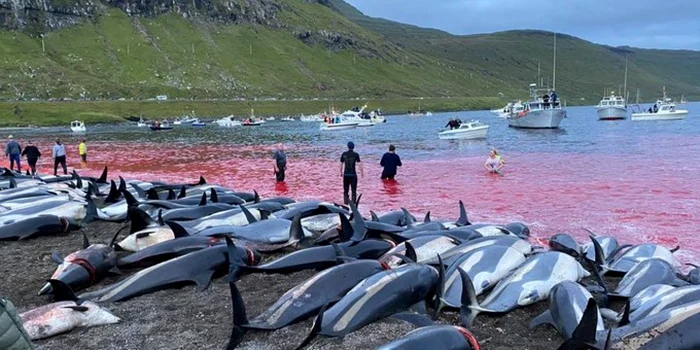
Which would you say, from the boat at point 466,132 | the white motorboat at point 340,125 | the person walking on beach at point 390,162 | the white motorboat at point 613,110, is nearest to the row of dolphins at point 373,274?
the person walking on beach at point 390,162

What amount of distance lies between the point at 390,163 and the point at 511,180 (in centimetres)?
757

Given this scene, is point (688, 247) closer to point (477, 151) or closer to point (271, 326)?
point (271, 326)

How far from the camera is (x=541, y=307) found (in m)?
9.08

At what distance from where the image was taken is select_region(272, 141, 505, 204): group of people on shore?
22641 mm

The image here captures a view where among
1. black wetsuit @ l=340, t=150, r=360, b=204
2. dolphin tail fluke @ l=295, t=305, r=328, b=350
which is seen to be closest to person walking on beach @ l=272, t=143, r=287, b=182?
black wetsuit @ l=340, t=150, r=360, b=204

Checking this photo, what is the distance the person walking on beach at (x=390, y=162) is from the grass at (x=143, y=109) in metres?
98.3

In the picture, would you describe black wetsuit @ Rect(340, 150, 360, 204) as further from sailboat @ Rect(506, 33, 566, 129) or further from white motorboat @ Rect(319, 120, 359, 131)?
white motorboat @ Rect(319, 120, 359, 131)

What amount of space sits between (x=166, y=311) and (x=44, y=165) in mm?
39966

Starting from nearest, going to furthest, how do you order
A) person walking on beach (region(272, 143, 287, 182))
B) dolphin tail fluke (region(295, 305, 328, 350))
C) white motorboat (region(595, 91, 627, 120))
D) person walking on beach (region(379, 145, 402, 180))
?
1. dolphin tail fluke (region(295, 305, 328, 350))
2. person walking on beach (region(379, 145, 402, 180))
3. person walking on beach (region(272, 143, 287, 182))
4. white motorboat (region(595, 91, 627, 120))

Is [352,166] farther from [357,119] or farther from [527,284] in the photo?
[357,119]

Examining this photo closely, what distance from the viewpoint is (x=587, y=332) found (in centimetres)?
649

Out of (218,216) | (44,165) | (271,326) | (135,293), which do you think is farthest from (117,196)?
(44,165)

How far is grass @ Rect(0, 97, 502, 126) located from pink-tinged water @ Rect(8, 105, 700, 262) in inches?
2486

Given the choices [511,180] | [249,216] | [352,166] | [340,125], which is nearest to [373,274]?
[249,216]
